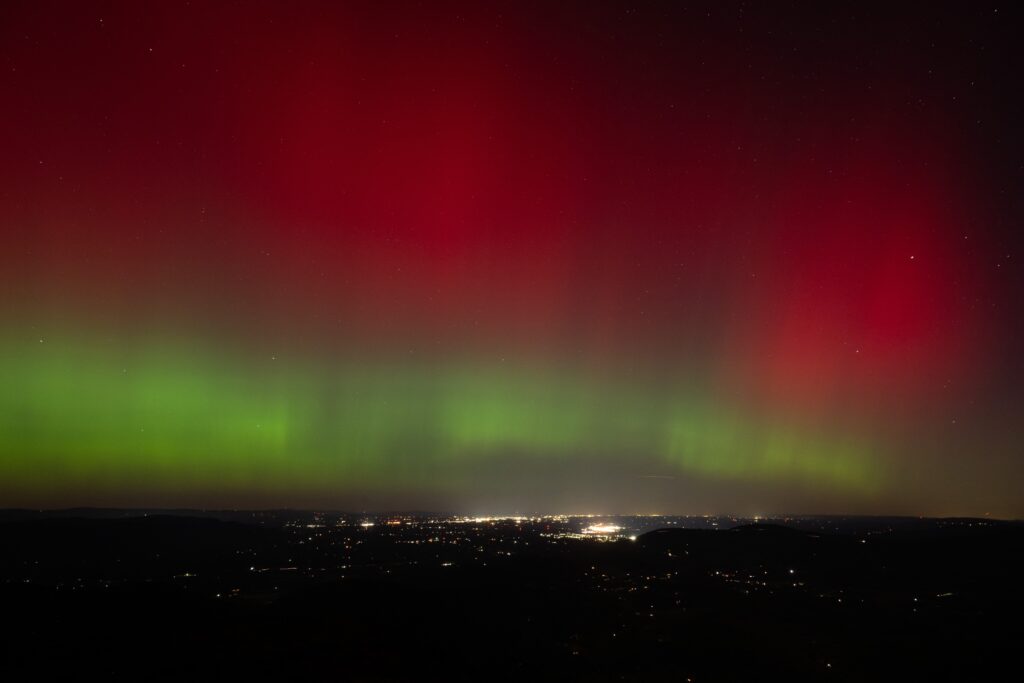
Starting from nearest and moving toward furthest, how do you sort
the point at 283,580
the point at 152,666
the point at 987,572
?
the point at 152,666
the point at 987,572
the point at 283,580

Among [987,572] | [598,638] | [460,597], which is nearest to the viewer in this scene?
[598,638]

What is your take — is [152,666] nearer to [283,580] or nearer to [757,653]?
[757,653]

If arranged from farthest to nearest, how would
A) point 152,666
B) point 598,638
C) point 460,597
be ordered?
1. point 460,597
2. point 598,638
3. point 152,666

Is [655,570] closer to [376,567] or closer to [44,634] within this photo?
[376,567]

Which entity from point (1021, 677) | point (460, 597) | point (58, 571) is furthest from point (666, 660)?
point (58, 571)

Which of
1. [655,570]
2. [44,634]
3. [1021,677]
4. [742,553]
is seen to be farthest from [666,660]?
[742,553]

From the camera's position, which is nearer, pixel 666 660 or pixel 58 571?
pixel 666 660
